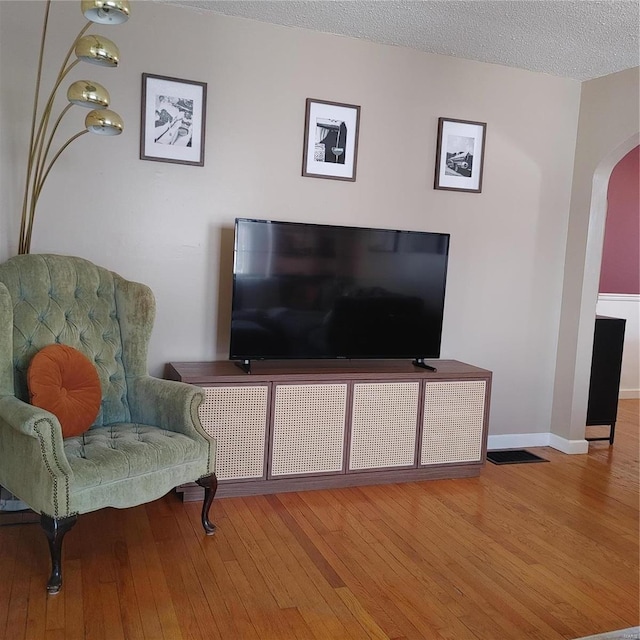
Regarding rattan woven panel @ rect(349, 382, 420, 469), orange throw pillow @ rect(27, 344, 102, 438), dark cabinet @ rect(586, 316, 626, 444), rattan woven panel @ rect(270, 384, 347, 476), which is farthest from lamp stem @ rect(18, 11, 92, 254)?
dark cabinet @ rect(586, 316, 626, 444)

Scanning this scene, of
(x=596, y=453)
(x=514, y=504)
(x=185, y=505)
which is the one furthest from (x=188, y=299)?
(x=596, y=453)

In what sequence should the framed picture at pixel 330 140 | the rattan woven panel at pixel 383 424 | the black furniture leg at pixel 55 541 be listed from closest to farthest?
the black furniture leg at pixel 55 541 < the rattan woven panel at pixel 383 424 < the framed picture at pixel 330 140

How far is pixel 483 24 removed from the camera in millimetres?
3418

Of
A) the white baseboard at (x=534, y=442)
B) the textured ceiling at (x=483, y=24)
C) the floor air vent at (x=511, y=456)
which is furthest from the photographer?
the white baseboard at (x=534, y=442)

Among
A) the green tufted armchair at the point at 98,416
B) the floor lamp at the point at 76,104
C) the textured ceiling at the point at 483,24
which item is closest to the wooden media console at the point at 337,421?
the green tufted armchair at the point at 98,416

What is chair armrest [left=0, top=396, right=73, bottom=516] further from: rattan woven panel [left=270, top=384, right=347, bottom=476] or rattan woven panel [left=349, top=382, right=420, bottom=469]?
rattan woven panel [left=349, top=382, right=420, bottom=469]

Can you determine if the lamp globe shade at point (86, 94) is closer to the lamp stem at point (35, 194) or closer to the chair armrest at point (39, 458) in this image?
the lamp stem at point (35, 194)

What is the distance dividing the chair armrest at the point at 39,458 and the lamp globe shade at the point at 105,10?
143 cm

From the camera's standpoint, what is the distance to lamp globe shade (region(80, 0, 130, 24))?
2283 millimetres

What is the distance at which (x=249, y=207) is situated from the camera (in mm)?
3611

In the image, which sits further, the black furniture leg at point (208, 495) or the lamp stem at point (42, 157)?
the lamp stem at point (42, 157)

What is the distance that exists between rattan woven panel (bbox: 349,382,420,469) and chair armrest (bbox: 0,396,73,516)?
64.2 inches

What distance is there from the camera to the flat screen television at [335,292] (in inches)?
133

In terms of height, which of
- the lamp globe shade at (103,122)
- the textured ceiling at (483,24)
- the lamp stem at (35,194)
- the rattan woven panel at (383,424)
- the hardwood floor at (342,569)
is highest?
the textured ceiling at (483,24)
